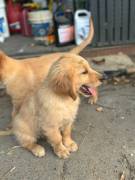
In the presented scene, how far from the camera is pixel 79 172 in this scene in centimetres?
298

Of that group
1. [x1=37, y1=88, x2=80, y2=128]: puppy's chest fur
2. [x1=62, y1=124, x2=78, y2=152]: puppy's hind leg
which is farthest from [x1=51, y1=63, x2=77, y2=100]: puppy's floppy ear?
[x1=62, y1=124, x2=78, y2=152]: puppy's hind leg

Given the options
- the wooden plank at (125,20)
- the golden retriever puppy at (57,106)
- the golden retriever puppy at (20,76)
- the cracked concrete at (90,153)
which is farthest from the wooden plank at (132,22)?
the golden retriever puppy at (57,106)

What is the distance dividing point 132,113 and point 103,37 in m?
1.55

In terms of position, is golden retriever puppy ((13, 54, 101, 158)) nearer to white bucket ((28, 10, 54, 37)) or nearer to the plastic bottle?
the plastic bottle

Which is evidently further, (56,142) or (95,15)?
(95,15)

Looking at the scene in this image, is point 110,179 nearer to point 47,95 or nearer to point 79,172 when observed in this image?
point 79,172

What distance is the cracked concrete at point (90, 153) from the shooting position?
2.97 metres

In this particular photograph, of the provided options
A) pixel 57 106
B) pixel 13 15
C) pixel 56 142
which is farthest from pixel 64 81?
pixel 13 15

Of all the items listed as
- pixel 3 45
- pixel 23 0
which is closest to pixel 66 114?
pixel 3 45

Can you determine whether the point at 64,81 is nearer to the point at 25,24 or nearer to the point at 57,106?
→ the point at 57,106

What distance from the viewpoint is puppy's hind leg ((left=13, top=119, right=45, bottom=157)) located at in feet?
10.4

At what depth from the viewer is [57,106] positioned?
2.96 meters

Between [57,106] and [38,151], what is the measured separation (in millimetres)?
529

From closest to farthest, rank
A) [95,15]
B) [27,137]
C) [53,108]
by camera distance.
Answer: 1. [53,108]
2. [27,137]
3. [95,15]
